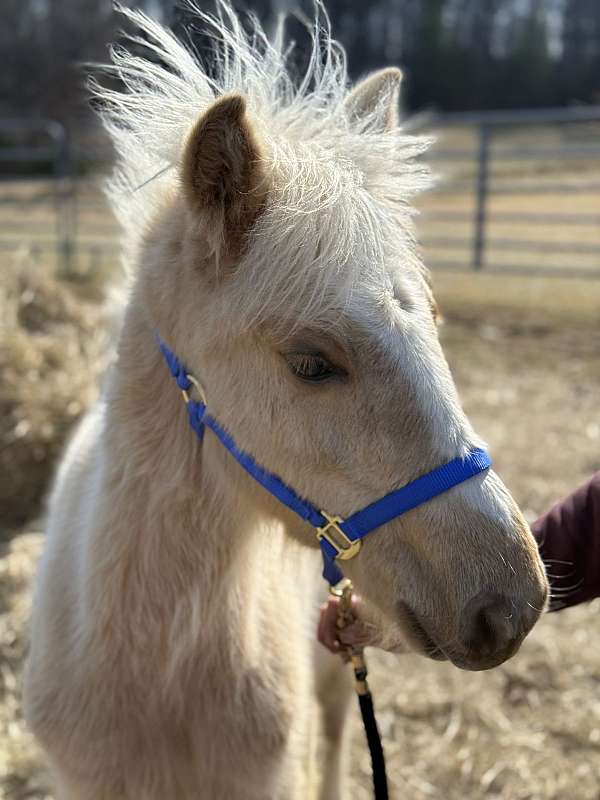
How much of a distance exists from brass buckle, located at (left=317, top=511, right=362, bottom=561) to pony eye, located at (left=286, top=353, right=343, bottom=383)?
30 centimetres

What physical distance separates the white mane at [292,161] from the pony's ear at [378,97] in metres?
0.04

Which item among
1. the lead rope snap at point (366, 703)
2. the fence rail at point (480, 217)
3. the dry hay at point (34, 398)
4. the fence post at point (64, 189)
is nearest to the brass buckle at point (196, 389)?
the lead rope snap at point (366, 703)

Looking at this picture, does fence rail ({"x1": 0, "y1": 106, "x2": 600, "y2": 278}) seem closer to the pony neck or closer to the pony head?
the pony neck

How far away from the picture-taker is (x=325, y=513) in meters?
1.67

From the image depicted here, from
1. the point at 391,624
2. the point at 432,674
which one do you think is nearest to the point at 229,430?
the point at 391,624

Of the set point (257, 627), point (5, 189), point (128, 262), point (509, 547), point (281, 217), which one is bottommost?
point (5, 189)

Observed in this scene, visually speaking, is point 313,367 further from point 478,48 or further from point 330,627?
point 478,48

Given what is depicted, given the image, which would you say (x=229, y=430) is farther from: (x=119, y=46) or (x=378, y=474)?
(x=119, y=46)

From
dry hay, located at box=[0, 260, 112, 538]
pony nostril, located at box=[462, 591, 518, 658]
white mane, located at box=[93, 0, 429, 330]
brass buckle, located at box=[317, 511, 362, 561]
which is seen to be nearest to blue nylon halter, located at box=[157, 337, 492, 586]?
brass buckle, located at box=[317, 511, 362, 561]

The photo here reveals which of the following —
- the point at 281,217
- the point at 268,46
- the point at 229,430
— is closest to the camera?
the point at 281,217

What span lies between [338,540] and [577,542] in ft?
2.98

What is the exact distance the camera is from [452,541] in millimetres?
1502

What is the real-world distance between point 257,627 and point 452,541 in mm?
852

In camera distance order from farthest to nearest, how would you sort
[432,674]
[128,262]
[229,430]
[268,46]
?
[432,674]
[128,262]
[268,46]
[229,430]
